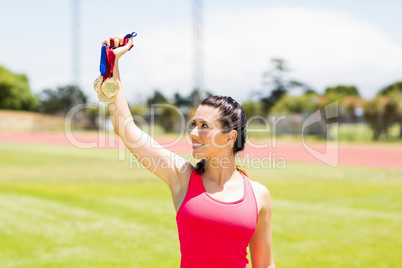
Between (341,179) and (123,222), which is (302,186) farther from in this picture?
(123,222)

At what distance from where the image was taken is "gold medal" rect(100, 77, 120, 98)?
2384mm

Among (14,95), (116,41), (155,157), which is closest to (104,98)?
(116,41)

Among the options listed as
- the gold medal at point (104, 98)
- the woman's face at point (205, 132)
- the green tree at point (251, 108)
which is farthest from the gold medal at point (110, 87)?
the green tree at point (251, 108)

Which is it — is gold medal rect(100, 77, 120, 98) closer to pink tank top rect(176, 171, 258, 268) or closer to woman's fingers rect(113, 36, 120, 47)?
woman's fingers rect(113, 36, 120, 47)

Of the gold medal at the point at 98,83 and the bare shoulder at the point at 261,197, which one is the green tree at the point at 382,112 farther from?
the gold medal at the point at 98,83

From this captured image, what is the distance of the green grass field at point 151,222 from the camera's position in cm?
646

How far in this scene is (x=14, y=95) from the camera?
9450cm

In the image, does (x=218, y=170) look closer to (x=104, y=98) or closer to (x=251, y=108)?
(x=104, y=98)

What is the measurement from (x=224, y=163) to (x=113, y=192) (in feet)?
32.7

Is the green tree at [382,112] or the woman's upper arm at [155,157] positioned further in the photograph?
the green tree at [382,112]

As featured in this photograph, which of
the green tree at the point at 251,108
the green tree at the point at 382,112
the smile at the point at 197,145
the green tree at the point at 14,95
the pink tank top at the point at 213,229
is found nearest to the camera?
the pink tank top at the point at 213,229

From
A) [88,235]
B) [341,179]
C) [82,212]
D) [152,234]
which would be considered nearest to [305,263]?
[152,234]

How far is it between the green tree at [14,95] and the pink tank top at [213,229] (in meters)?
98.3

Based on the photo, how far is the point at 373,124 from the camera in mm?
38938
